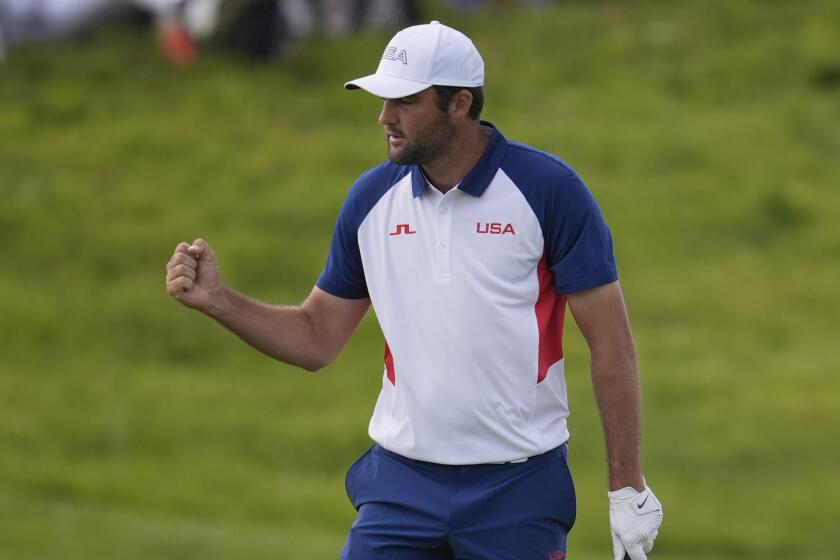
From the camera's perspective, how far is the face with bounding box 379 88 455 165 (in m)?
5.80

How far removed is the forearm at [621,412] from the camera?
579 cm

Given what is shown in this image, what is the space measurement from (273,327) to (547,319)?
0.95 m

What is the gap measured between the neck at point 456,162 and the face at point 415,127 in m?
0.04

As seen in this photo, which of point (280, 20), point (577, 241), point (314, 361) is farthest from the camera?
point (280, 20)

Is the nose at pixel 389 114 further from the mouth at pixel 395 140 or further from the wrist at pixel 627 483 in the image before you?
the wrist at pixel 627 483

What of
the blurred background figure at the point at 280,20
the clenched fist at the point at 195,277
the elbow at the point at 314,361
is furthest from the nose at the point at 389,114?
the blurred background figure at the point at 280,20

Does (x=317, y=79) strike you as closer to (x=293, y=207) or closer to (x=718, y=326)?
(x=293, y=207)

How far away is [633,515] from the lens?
5816 millimetres

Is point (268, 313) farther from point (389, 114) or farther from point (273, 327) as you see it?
point (389, 114)

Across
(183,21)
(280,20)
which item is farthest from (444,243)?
(280,20)

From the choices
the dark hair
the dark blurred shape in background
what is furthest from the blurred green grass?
the dark hair

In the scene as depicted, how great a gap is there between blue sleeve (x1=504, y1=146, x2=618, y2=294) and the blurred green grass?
7577mm

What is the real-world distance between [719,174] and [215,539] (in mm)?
10769

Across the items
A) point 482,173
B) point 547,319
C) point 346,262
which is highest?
point 482,173
